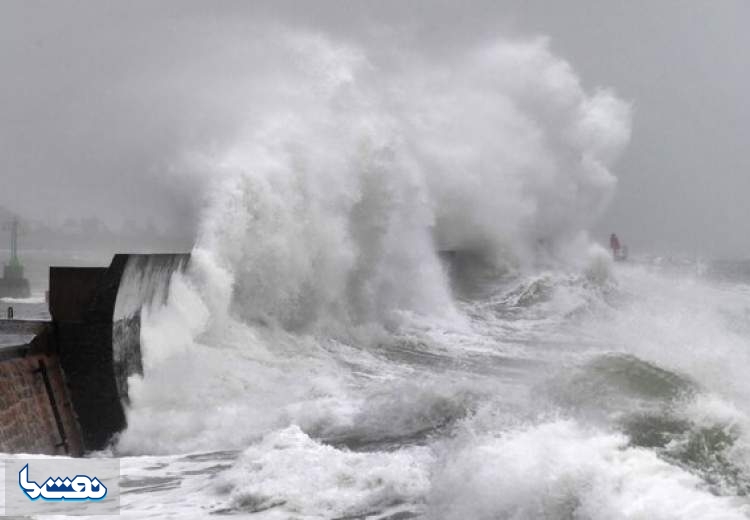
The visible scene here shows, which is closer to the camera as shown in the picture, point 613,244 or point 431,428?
point 431,428

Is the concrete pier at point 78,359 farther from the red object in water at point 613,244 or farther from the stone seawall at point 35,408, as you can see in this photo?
the red object in water at point 613,244

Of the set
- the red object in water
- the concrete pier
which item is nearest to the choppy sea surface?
the concrete pier

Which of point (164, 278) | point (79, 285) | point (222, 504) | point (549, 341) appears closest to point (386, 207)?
point (549, 341)

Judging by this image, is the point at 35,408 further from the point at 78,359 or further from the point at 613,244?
the point at 613,244

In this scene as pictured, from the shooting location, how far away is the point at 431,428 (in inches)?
307

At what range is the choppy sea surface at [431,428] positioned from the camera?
5188mm

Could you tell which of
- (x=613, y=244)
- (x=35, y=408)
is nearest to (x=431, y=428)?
(x=35, y=408)

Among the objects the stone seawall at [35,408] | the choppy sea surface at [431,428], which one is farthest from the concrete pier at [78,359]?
the choppy sea surface at [431,428]

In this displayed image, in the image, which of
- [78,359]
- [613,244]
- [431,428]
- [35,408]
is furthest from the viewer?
[613,244]

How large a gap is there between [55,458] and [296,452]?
2.26m

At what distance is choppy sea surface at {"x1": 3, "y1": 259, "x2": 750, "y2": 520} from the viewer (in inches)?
204

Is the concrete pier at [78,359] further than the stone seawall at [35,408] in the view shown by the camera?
Yes

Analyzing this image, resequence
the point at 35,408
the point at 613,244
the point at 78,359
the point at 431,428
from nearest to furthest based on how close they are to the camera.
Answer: the point at 431,428, the point at 35,408, the point at 78,359, the point at 613,244

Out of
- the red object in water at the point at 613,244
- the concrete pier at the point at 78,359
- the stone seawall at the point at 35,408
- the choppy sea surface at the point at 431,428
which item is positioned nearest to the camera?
the choppy sea surface at the point at 431,428
